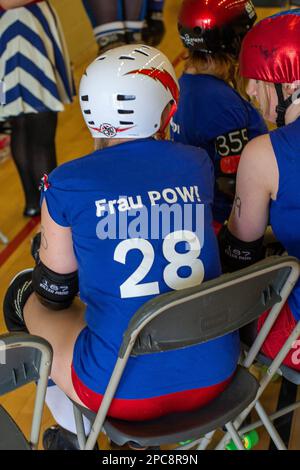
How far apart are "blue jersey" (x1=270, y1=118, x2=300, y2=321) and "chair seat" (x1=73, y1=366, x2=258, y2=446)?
0.26 m

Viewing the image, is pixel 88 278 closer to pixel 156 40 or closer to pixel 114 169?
pixel 114 169

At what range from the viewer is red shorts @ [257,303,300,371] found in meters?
1.83

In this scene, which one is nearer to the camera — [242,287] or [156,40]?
[242,287]

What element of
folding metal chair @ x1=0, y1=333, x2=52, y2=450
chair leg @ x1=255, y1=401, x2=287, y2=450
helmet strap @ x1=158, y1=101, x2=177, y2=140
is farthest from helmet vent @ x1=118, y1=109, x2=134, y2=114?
chair leg @ x1=255, y1=401, x2=287, y2=450

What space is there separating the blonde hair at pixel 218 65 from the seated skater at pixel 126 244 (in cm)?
63

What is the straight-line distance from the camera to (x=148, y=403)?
1.66 meters

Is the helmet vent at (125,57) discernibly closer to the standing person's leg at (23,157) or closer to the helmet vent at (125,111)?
the helmet vent at (125,111)

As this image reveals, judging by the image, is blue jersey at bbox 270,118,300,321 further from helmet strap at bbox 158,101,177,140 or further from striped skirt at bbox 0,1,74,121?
striped skirt at bbox 0,1,74,121

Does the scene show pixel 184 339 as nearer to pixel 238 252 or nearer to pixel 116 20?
pixel 238 252

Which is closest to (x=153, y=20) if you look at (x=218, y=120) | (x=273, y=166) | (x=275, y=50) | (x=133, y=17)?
(x=133, y=17)

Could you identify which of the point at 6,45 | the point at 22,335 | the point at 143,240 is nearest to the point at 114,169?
the point at 143,240

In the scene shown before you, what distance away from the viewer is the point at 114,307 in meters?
1.62

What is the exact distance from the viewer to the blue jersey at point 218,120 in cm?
236

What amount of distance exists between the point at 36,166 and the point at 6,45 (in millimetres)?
684
